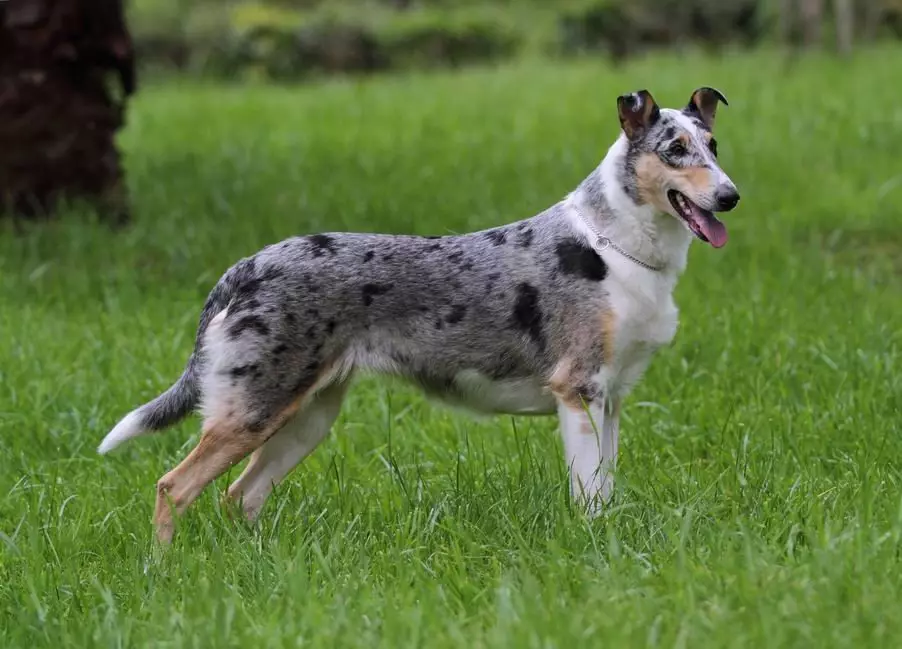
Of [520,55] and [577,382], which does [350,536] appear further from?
[520,55]

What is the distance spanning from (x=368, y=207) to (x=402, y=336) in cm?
462

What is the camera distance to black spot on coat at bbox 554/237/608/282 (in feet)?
15.6

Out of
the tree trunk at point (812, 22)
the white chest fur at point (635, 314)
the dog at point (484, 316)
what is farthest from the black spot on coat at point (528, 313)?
the tree trunk at point (812, 22)

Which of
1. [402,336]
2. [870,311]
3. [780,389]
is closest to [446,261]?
[402,336]

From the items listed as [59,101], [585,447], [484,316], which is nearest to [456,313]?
[484,316]

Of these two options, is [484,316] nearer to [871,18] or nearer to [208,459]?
[208,459]

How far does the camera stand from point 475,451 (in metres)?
5.63

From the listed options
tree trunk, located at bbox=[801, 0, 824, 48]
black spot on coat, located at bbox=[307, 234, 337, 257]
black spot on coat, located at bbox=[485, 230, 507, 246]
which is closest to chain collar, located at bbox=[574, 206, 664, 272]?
black spot on coat, located at bbox=[485, 230, 507, 246]

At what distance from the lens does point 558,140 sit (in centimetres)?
1159

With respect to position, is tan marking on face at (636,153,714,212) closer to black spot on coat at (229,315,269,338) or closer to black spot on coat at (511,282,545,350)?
black spot on coat at (511,282,545,350)

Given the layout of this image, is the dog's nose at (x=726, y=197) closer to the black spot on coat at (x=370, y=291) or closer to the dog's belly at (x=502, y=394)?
the dog's belly at (x=502, y=394)

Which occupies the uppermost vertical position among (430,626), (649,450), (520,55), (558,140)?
(430,626)

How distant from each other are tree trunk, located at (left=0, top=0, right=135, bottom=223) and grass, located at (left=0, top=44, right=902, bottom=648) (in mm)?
374

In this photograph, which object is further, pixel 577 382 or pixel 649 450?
pixel 649 450
